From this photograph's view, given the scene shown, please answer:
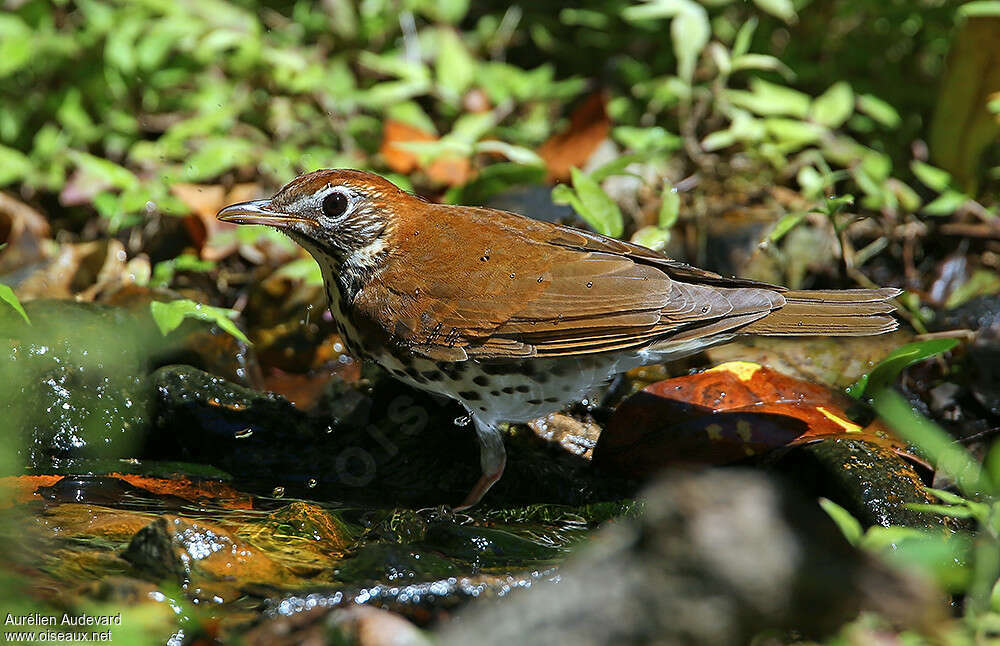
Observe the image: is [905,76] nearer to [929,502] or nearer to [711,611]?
[929,502]

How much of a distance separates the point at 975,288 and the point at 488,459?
282 cm

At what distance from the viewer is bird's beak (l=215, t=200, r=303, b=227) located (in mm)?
4121

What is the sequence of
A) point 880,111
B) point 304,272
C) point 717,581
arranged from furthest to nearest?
1. point 880,111
2. point 304,272
3. point 717,581

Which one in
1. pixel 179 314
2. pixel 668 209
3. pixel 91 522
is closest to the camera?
pixel 91 522

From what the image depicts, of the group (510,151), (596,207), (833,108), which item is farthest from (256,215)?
(833,108)

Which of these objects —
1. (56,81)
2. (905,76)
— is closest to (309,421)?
(56,81)

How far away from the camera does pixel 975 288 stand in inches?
215

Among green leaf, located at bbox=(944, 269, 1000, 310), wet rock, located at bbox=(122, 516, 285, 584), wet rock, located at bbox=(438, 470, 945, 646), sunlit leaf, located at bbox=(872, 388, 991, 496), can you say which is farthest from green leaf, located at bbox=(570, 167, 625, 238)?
wet rock, located at bbox=(438, 470, 945, 646)

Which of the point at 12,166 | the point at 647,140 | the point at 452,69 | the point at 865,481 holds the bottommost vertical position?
the point at 865,481

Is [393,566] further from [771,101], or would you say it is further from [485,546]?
[771,101]

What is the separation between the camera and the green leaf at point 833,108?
5.98m

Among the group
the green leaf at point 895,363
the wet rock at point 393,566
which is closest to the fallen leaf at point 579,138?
the green leaf at point 895,363

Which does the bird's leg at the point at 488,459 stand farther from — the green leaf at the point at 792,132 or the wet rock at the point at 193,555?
the green leaf at the point at 792,132

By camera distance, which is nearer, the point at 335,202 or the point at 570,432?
the point at 335,202
